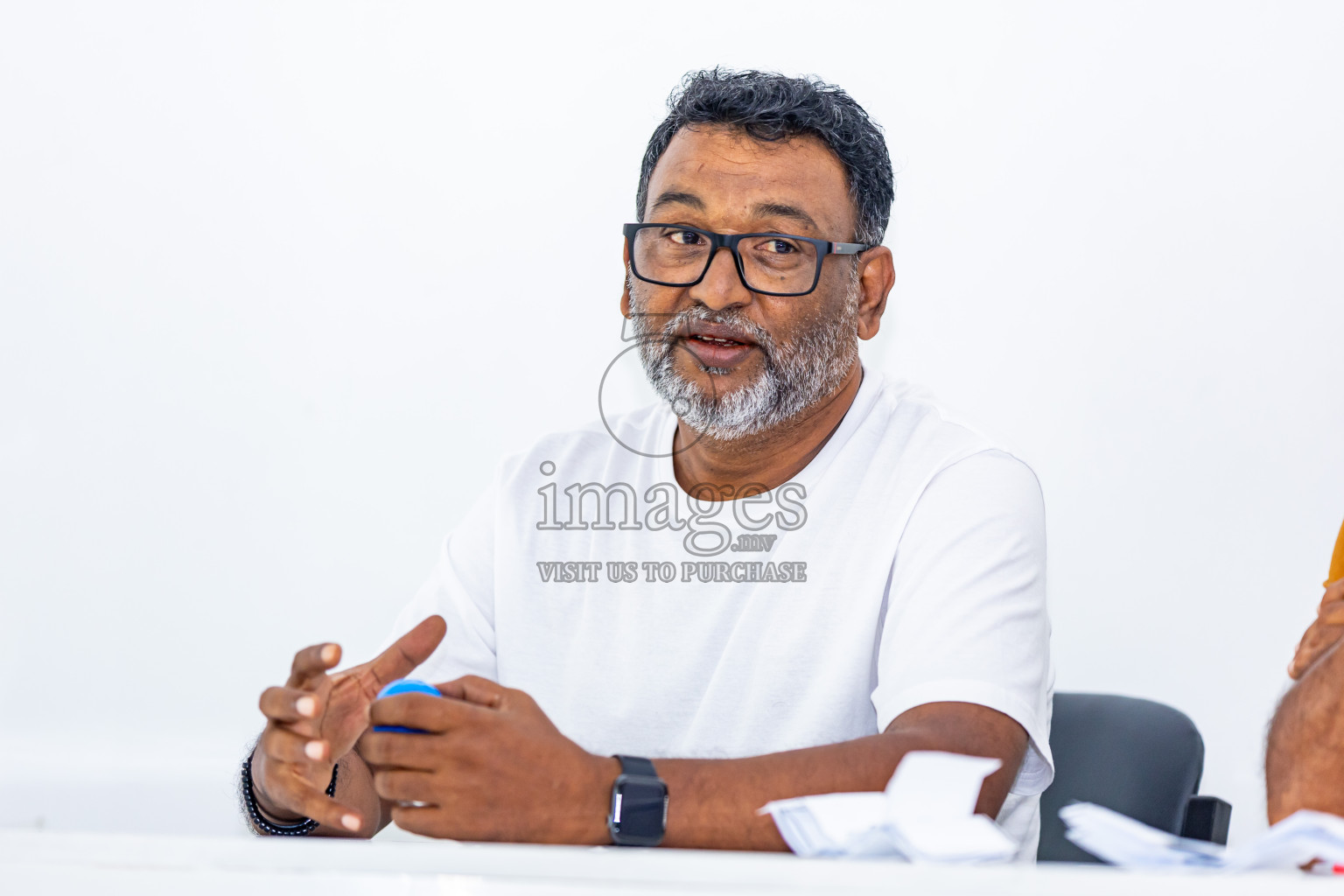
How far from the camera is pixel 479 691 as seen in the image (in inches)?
37.9

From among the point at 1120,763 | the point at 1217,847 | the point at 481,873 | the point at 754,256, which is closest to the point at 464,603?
the point at 754,256

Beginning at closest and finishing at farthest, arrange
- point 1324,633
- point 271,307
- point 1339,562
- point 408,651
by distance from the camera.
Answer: point 1324,633
point 408,651
point 1339,562
point 271,307

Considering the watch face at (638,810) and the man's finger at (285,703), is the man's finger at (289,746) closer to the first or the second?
the man's finger at (285,703)

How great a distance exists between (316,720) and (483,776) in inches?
11.3

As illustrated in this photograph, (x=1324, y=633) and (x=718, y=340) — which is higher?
(x=718, y=340)

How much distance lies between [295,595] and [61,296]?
2.52ft

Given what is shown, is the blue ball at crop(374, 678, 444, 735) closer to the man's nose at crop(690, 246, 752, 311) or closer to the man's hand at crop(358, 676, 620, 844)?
the man's hand at crop(358, 676, 620, 844)

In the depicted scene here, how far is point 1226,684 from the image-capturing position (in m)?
2.05

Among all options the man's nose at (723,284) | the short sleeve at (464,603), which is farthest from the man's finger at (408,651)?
the man's nose at (723,284)

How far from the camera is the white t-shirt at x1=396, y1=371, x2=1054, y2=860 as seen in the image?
4.07ft

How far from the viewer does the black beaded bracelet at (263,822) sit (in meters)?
1.24

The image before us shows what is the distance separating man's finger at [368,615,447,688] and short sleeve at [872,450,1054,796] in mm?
482

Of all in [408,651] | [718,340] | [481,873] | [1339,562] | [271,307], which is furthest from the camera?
[271,307]

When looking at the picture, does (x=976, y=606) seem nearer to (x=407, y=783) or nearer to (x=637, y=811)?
(x=637, y=811)
